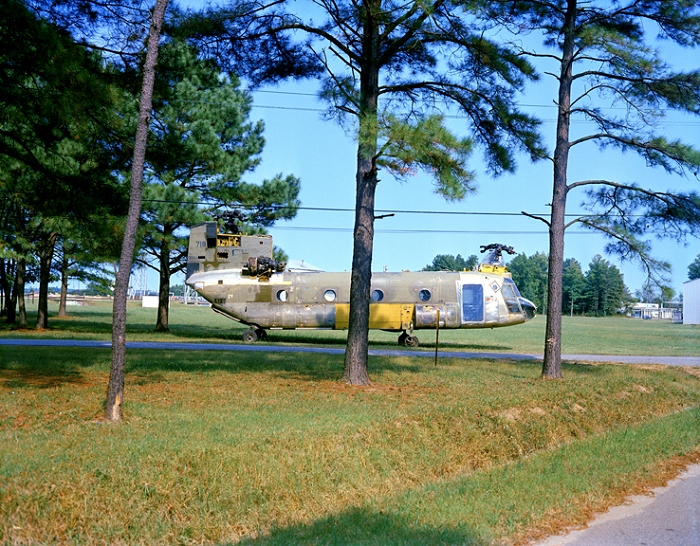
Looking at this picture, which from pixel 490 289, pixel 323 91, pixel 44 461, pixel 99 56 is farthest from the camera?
pixel 490 289

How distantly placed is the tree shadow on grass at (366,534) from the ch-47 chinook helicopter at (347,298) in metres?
19.7

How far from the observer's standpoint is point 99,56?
11.4 meters

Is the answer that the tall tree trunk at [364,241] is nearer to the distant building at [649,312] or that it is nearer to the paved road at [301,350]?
the paved road at [301,350]

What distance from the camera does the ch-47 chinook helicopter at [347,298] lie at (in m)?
25.6

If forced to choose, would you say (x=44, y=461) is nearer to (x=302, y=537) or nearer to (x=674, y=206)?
(x=302, y=537)

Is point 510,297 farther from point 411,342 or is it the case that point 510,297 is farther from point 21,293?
point 21,293

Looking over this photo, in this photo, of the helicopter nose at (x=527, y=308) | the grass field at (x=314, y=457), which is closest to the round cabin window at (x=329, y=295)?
the helicopter nose at (x=527, y=308)

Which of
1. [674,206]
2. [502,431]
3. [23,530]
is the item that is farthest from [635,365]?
[23,530]

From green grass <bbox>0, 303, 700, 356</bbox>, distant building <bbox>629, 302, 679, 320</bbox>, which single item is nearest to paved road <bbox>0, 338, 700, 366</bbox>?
green grass <bbox>0, 303, 700, 356</bbox>

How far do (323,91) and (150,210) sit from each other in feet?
48.0

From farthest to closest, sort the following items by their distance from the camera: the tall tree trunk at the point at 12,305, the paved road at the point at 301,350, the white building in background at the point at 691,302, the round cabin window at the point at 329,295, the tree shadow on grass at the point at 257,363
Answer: the white building in background at the point at 691,302, the tall tree trunk at the point at 12,305, the round cabin window at the point at 329,295, the paved road at the point at 301,350, the tree shadow on grass at the point at 257,363

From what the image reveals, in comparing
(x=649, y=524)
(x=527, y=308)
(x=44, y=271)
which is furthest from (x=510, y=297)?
(x=649, y=524)

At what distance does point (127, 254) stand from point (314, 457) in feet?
12.0

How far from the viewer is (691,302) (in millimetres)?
73125
